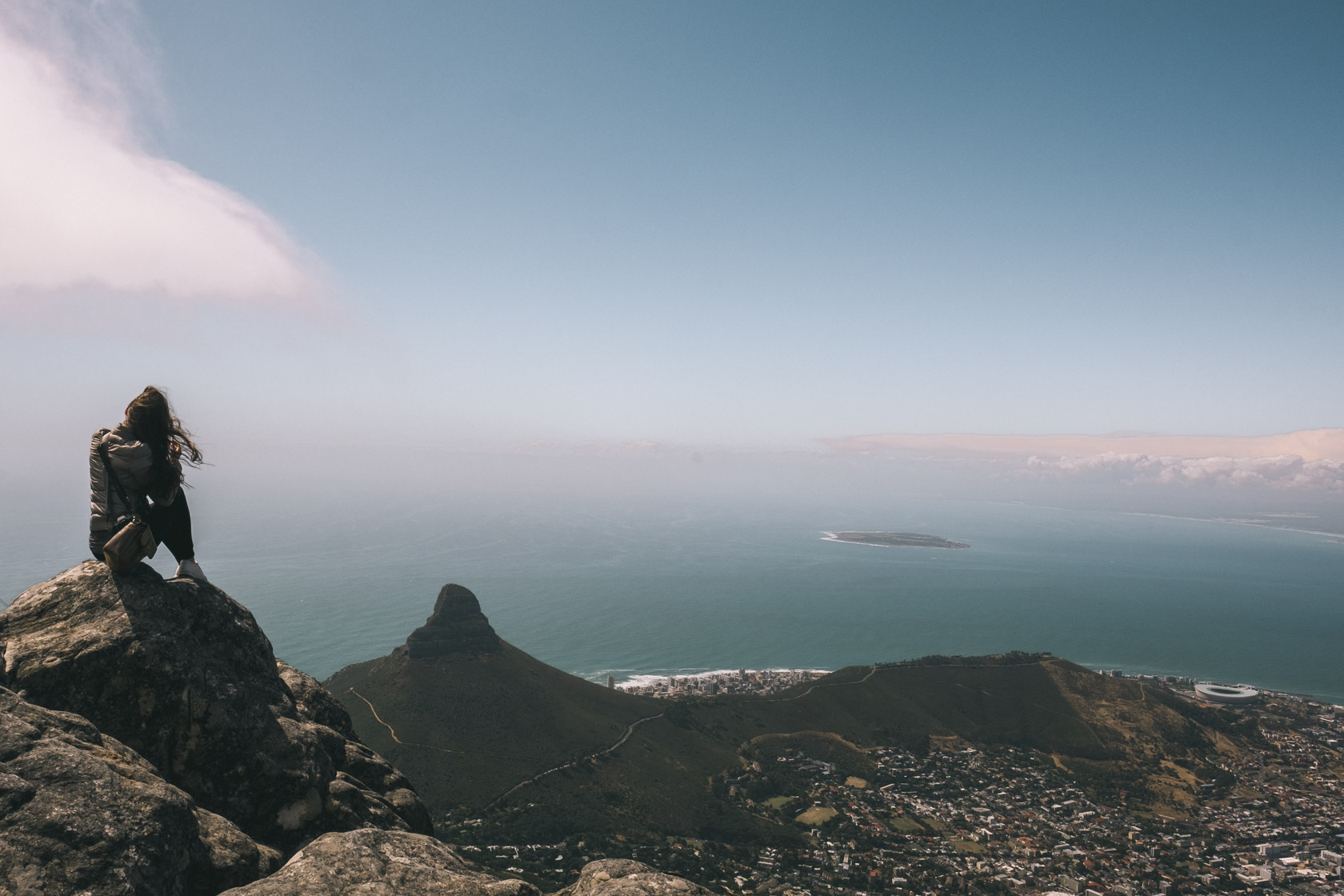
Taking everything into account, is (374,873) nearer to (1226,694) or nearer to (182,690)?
(182,690)

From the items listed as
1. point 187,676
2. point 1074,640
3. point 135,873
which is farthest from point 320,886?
point 1074,640

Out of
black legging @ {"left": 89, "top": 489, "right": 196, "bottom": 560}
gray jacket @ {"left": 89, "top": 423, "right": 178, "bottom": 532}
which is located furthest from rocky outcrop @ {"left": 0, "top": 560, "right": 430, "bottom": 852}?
gray jacket @ {"left": 89, "top": 423, "right": 178, "bottom": 532}

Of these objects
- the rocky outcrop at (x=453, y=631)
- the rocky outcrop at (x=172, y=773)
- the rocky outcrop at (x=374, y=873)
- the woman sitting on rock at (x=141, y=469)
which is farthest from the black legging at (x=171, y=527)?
the rocky outcrop at (x=453, y=631)

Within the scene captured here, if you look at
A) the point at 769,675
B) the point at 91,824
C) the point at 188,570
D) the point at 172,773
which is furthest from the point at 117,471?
the point at 769,675

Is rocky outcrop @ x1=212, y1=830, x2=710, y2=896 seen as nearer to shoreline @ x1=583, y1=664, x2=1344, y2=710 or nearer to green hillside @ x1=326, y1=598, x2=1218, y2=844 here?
green hillside @ x1=326, y1=598, x2=1218, y2=844

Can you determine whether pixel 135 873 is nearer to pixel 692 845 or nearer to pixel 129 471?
pixel 129 471

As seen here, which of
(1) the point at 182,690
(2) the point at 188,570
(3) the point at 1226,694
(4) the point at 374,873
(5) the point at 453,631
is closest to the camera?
(4) the point at 374,873
